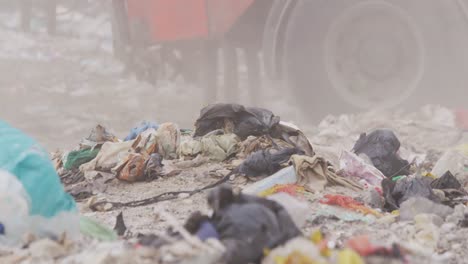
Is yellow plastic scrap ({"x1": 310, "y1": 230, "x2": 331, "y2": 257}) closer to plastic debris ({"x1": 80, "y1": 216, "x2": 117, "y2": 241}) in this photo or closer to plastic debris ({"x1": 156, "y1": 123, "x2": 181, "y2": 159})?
plastic debris ({"x1": 80, "y1": 216, "x2": 117, "y2": 241})

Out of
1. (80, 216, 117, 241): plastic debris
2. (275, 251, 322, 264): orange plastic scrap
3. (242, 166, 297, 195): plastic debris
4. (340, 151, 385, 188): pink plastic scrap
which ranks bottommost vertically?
(340, 151, 385, 188): pink plastic scrap

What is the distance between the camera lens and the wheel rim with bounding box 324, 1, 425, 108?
7.50m

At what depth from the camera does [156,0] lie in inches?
332

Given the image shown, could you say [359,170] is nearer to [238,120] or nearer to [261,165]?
[261,165]

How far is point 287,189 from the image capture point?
4.27 metres

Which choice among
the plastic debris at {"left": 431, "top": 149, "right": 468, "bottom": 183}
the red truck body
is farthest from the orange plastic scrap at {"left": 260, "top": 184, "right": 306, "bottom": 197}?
the red truck body


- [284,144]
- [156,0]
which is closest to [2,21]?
[156,0]

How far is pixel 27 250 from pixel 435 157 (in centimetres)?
448

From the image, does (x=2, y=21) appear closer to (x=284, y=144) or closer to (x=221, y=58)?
(x=221, y=58)

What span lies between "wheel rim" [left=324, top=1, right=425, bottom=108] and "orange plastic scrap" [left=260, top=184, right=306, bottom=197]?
344 cm

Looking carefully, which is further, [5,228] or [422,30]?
[422,30]

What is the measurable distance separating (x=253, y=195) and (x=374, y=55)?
16.9 feet

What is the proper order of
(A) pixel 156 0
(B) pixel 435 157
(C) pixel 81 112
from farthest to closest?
(C) pixel 81 112 < (A) pixel 156 0 < (B) pixel 435 157

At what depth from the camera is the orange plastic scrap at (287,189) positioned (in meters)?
4.16
